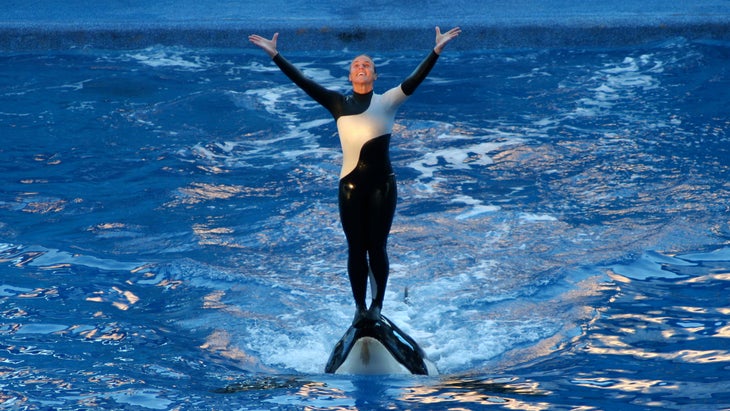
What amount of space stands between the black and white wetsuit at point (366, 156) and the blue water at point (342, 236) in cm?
71

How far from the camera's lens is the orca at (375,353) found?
4.82 metres

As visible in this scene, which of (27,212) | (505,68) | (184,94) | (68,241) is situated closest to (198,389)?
(68,241)

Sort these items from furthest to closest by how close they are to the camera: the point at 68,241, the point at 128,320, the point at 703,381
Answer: the point at 68,241 < the point at 128,320 < the point at 703,381

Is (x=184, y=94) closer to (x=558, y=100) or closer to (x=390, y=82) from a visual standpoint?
(x=390, y=82)

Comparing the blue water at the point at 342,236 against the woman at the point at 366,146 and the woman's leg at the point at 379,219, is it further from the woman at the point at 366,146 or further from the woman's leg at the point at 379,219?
the woman at the point at 366,146

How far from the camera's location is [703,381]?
4.65 m

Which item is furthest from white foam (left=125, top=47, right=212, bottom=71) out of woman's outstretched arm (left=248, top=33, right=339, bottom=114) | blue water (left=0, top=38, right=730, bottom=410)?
woman's outstretched arm (left=248, top=33, right=339, bottom=114)

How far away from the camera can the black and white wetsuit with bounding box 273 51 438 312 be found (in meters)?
4.82

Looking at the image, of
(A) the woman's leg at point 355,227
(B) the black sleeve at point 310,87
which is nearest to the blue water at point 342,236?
(A) the woman's leg at point 355,227

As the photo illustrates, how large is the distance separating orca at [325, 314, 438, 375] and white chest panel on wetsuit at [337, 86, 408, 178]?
757 mm

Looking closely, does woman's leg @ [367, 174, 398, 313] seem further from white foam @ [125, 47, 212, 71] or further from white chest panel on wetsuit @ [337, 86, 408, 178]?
white foam @ [125, 47, 212, 71]

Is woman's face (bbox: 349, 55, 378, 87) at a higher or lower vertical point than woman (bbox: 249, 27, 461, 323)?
higher

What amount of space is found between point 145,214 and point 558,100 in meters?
4.54

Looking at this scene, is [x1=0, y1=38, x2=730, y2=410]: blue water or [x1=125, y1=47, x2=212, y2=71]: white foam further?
[x1=125, y1=47, x2=212, y2=71]: white foam
